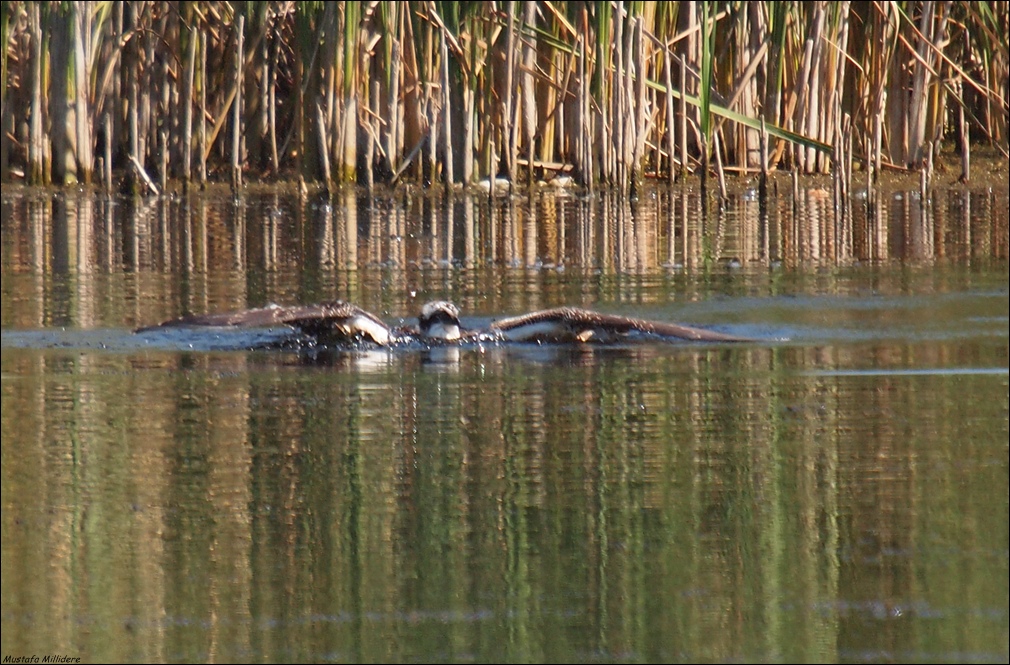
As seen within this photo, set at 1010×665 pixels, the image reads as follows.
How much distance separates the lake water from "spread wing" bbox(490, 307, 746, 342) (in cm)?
8

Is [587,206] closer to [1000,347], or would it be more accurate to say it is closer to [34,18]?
[34,18]

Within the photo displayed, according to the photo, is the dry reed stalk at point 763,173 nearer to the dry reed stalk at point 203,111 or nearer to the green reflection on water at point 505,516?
the dry reed stalk at point 203,111

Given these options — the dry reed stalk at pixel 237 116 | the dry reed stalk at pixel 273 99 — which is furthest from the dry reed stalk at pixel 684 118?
the dry reed stalk at pixel 237 116

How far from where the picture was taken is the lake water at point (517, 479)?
12.1 feet

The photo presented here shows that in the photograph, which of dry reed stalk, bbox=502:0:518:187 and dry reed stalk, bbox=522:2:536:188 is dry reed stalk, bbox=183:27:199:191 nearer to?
dry reed stalk, bbox=502:0:518:187

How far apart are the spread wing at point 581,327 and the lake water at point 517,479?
8cm

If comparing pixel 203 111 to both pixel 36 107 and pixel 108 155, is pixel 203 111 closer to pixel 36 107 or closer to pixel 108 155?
pixel 108 155

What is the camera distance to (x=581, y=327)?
288 inches

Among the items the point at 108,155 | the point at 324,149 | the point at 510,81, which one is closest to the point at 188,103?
the point at 108,155

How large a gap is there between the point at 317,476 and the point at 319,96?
10594 millimetres

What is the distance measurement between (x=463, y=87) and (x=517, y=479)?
10.5 meters

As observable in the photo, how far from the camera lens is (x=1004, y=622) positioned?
12.1 feet

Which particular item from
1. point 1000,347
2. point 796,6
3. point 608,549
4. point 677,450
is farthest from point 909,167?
point 608,549

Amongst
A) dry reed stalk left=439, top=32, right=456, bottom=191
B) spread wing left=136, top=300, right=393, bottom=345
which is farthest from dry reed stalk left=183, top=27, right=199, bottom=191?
spread wing left=136, top=300, right=393, bottom=345
